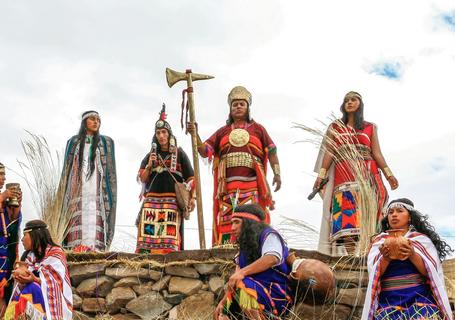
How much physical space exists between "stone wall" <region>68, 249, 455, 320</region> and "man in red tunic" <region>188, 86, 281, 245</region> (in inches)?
42.6

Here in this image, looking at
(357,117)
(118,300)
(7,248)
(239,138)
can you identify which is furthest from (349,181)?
(7,248)

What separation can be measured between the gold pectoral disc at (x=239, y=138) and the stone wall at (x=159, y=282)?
1680 millimetres

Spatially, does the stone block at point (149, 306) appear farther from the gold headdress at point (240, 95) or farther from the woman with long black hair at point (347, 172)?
the gold headdress at point (240, 95)

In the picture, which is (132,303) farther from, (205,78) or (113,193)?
(205,78)

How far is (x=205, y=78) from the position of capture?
376 inches

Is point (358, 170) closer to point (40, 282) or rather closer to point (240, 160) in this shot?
point (240, 160)

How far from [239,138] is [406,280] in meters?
3.23

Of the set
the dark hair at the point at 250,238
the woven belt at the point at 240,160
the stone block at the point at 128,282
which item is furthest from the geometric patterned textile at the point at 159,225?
the dark hair at the point at 250,238

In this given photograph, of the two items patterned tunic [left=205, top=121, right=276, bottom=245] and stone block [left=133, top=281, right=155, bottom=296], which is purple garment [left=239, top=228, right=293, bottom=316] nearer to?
stone block [left=133, top=281, right=155, bottom=296]

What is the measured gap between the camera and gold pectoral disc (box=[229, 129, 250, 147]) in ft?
28.7

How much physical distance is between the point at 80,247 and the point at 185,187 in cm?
136

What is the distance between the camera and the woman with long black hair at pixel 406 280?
19.0ft

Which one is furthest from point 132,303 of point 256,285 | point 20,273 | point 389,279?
point 389,279

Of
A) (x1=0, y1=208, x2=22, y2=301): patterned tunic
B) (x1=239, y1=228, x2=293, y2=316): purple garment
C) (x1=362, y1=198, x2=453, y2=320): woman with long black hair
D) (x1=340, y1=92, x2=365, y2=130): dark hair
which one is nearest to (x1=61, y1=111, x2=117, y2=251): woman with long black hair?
(x1=0, y1=208, x2=22, y2=301): patterned tunic
